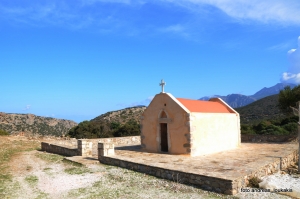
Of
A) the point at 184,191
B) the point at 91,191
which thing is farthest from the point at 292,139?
the point at 91,191

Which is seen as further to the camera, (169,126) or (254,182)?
(169,126)

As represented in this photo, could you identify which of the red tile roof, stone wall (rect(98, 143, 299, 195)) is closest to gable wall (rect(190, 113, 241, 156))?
the red tile roof

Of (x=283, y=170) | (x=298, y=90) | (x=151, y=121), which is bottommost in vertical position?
(x=283, y=170)

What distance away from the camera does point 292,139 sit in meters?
16.5

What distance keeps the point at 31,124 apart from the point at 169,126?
40.8m

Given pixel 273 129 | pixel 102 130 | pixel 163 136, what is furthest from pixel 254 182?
pixel 102 130

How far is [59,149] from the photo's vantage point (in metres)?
14.3

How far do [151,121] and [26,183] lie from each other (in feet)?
22.8

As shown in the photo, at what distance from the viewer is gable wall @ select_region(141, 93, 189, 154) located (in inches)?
466

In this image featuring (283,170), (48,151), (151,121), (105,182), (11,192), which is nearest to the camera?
(11,192)

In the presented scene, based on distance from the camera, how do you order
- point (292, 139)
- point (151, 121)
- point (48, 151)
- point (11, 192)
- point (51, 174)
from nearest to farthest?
point (11, 192), point (51, 174), point (151, 121), point (48, 151), point (292, 139)

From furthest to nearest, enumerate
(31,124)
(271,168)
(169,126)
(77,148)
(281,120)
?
Answer: (31,124), (281,120), (77,148), (169,126), (271,168)

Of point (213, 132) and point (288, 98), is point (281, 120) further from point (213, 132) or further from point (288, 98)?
point (213, 132)

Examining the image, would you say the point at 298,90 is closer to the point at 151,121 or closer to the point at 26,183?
the point at 151,121
